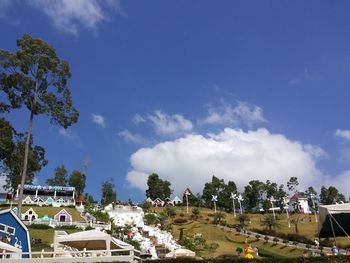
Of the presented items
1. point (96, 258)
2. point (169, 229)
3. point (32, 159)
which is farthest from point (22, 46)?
point (169, 229)

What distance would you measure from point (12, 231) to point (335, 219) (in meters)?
18.5

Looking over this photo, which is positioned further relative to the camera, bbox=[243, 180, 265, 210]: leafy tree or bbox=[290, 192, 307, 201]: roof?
bbox=[290, 192, 307, 201]: roof

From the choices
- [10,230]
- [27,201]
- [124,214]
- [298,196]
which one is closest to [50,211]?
[124,214]

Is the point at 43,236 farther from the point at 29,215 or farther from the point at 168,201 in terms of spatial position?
the point at 168,201

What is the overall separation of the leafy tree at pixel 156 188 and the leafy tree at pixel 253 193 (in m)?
23.2

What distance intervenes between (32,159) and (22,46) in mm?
10622

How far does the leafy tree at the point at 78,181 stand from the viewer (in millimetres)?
101438

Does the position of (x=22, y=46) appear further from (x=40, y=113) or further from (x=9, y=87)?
(x=40, y=113)

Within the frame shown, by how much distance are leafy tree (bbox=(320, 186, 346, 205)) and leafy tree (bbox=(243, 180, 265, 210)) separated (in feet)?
52.8

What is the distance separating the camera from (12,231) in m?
24.5

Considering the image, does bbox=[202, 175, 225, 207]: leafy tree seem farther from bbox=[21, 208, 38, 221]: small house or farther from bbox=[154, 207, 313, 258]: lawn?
bbox=[21, 208, 38, 221]: small house

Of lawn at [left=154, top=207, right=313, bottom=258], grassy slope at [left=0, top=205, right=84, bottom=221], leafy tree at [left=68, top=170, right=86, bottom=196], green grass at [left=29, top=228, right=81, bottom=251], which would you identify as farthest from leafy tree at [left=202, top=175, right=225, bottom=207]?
green grass at [left=29, top=228, right=81, bottom=251]

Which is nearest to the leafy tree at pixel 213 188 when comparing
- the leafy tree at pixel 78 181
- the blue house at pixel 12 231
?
the leafy tree at pixel 78 181

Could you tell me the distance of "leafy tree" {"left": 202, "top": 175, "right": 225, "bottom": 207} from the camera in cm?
10975
